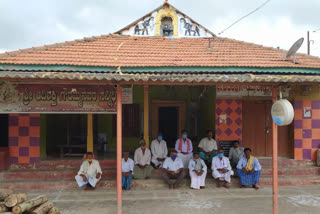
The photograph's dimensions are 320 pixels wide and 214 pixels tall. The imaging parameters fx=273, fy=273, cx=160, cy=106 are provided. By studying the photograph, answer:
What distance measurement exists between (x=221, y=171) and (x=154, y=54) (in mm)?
3979

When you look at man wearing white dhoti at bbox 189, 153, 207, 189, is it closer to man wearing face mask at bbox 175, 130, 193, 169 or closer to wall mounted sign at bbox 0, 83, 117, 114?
man wearing face mask at bbox 175, 130, 193, 169

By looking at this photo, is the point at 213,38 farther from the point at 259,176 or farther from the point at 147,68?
the point at 259,176

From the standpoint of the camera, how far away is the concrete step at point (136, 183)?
7.00 m

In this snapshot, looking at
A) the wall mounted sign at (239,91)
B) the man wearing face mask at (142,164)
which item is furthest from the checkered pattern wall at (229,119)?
the man wearing face mask at (142,164)

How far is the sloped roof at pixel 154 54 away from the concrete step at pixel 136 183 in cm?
314

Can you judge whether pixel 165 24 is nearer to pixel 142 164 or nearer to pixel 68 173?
pixel 142 164

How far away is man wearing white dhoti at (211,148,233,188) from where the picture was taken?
7.14 metres

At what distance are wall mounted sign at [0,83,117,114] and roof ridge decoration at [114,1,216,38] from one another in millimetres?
4861

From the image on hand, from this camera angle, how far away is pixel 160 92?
10.2 m

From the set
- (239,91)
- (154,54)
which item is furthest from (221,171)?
(154,54)

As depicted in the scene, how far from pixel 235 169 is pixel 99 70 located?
4760 millimetres

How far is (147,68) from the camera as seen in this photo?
764 centimetres

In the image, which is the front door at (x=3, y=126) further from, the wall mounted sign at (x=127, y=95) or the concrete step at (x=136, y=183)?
the wall mounted sign at (x=127, y=95)

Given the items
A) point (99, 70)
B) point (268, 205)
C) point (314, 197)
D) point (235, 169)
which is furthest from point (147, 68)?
point (314, 197)
